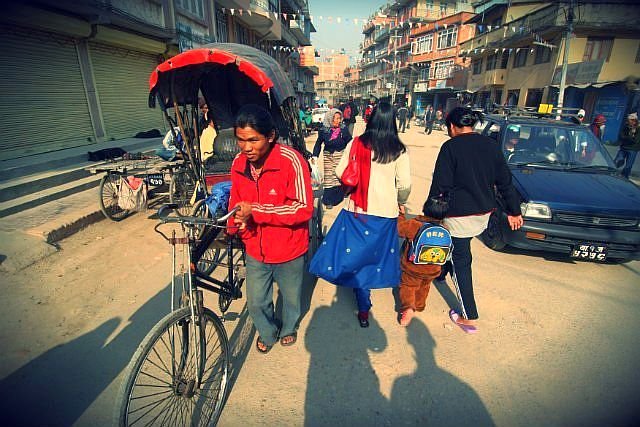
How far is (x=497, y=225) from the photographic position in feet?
15.2

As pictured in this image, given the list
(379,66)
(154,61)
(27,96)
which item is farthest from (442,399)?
(379,66)

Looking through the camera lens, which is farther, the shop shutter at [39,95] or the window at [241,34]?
the window at [241,34]

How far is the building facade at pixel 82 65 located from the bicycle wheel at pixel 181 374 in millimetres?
7608

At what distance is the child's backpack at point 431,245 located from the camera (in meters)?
2.71

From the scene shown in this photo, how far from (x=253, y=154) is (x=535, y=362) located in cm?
290

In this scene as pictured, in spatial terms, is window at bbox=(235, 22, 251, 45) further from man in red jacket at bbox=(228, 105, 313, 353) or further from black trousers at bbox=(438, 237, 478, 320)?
black trousers at bbox=(438, 237, 478, 320)

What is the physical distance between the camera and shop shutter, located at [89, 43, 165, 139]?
916cm

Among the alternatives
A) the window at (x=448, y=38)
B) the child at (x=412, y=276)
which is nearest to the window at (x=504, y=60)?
the window at (x=448, y=38)

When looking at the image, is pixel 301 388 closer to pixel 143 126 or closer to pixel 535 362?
pixel 535 362

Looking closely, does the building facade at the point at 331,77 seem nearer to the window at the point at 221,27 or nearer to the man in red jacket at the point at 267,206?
the window at the point at 221,27

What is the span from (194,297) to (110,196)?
4.87 m

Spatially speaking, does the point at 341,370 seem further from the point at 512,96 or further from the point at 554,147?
the point at 512,96

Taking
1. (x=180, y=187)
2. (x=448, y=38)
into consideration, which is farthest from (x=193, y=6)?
(x=448, y=38)

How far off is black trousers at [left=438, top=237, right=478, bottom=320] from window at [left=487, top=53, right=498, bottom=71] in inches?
1223
